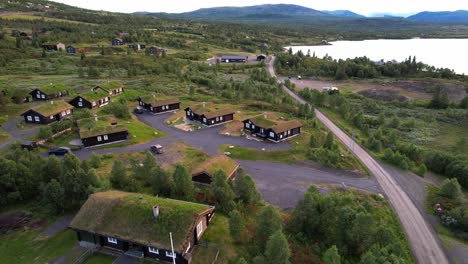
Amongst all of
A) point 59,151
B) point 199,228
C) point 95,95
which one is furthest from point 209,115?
point 199,228

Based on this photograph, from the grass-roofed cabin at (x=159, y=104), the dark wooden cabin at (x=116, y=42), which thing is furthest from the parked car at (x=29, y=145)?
the dark wooden cabin at (x=116, y=42)

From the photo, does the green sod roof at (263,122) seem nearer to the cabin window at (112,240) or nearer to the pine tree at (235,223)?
the pine tree at (235,223)

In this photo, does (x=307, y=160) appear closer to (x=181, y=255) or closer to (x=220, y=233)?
(x=220, y=233)

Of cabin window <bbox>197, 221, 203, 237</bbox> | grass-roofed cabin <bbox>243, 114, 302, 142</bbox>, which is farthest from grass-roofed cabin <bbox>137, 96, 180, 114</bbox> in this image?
cabin window <bbox>197, 221, 203, 237</bbox>

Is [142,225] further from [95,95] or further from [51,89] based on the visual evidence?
[51,89]

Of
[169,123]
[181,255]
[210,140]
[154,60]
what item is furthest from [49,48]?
[181,255]
